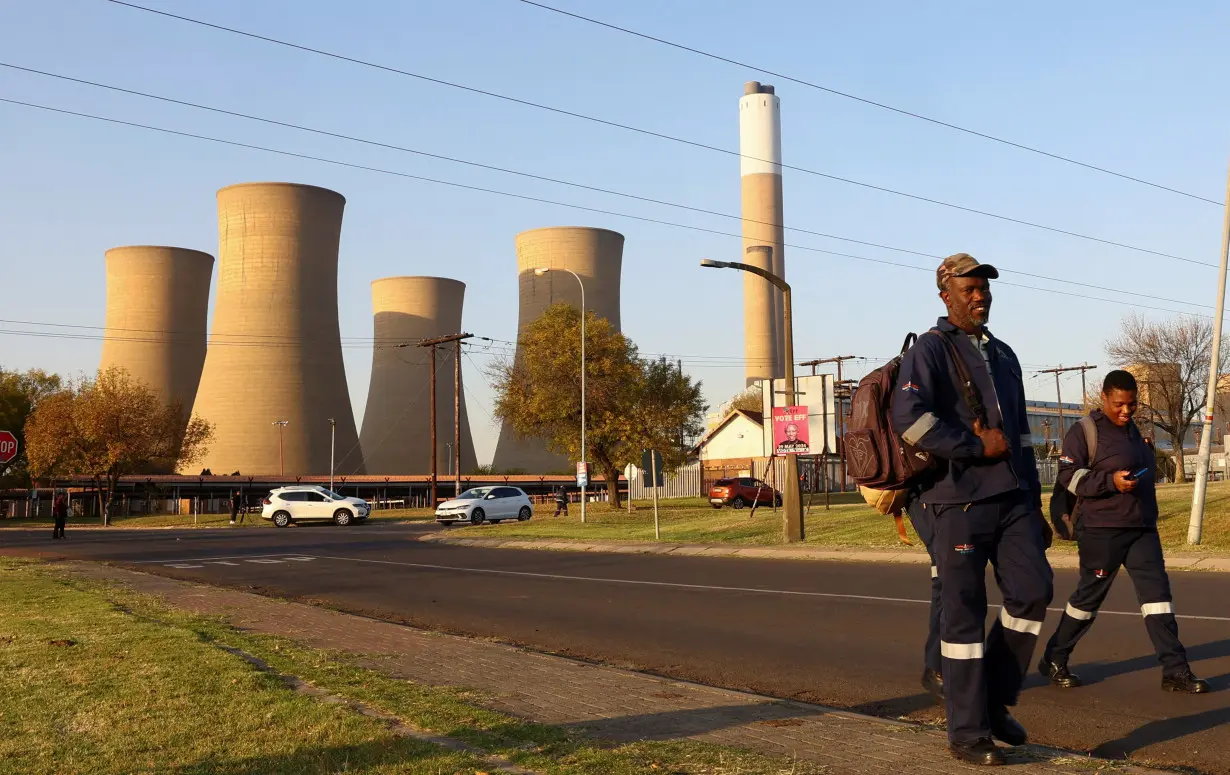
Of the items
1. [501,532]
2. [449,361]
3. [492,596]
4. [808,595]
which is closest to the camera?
[808,595]

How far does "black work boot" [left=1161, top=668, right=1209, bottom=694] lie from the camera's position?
6254mm

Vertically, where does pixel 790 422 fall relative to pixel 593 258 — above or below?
below

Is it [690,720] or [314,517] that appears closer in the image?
[690,720]

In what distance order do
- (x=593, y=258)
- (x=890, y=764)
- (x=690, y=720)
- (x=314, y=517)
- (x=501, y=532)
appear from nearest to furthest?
(x=890, y=764) → (x=690, y=720) → (x=501, y=532) → (x=314, y=517) → (x=593, y=258)

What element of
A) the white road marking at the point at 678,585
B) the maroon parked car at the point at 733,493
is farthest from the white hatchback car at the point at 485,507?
the white road marking at the point at 678,585

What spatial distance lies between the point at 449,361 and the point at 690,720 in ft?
231

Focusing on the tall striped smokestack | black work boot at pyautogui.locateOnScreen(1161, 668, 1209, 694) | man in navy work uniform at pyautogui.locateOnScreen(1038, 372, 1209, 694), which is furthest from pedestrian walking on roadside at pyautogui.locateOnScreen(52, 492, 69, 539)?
the tall striped smokestack

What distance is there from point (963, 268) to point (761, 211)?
3612 inches

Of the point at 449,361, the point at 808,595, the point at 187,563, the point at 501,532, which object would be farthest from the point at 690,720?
the point at 449,361

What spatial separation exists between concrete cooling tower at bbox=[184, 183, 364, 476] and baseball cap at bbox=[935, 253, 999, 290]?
53747mm

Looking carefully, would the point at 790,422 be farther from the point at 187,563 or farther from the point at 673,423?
the point at 673,423

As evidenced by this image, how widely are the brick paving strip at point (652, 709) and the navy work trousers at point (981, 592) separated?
0.24 metres

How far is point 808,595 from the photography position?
41.0 ft

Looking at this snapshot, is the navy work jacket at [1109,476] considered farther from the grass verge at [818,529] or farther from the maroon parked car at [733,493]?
the maroon parked car at [733,493]
